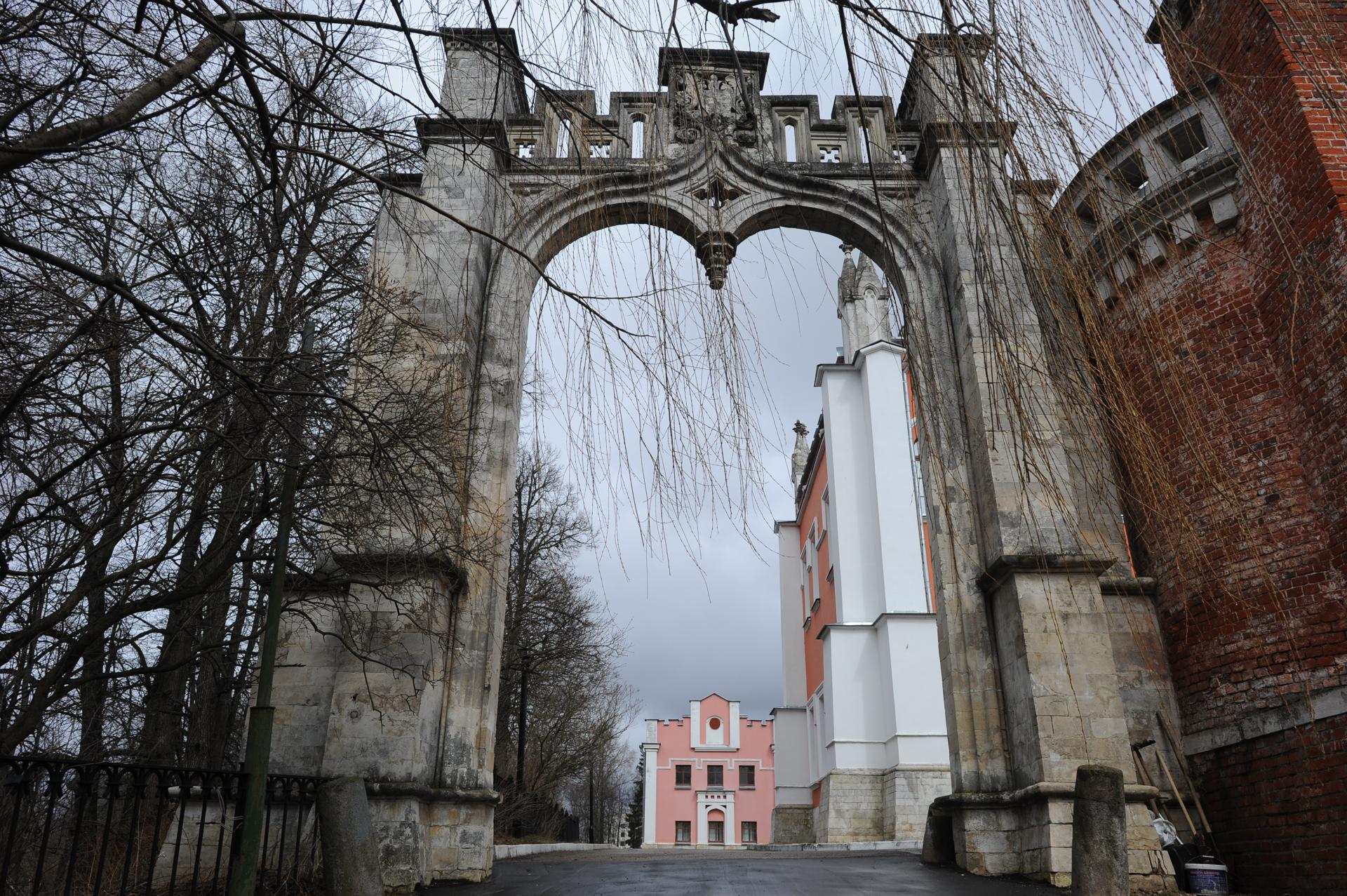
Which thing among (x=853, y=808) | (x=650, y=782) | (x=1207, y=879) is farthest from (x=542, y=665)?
(x=650, y=782)

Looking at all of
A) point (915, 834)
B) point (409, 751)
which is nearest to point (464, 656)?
point (409, 751)

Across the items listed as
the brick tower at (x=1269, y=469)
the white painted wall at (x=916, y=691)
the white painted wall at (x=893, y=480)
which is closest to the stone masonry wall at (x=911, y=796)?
the white painted wall at (x=916, y=691)

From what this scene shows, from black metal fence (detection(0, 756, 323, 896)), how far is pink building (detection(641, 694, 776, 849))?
38693 millimetres

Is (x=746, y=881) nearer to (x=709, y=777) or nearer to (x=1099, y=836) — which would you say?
(x=1099, y=836)

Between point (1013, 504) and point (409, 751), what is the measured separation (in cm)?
501

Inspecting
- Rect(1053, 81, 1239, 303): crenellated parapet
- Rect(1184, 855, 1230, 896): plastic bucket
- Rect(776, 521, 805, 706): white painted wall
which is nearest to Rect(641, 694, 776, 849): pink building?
Rect(776, 521, 805, 706): white painted wall

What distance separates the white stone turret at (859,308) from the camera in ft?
75.3

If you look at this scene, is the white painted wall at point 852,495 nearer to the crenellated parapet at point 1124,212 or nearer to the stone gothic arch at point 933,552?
the stone gothic arch at point 933,552

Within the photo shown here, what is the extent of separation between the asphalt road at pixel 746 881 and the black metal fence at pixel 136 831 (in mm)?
1178

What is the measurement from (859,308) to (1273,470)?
55.0 ft

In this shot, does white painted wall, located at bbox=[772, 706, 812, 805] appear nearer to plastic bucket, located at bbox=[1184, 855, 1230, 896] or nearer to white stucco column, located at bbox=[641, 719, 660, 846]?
plastic bucket, located at bbox=[1184, 855, 1230, 896]

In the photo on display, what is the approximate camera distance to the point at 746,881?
6.72 metres

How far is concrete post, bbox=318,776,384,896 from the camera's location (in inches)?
157

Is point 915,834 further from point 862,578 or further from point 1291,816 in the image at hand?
point 1291,816
